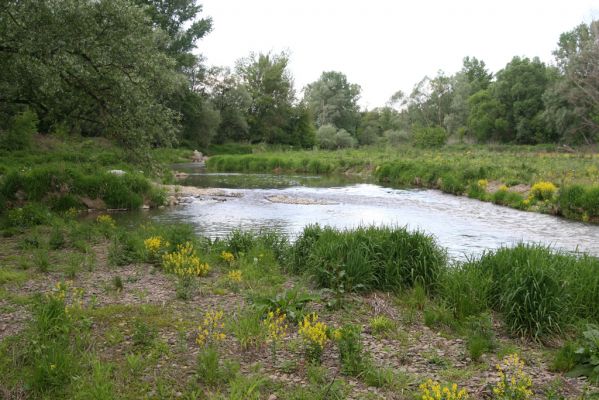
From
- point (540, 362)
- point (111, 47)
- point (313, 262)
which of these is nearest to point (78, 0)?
point (111, 47)

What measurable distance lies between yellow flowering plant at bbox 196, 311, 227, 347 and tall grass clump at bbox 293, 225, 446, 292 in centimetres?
261

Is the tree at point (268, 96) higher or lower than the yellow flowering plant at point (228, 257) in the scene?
higher

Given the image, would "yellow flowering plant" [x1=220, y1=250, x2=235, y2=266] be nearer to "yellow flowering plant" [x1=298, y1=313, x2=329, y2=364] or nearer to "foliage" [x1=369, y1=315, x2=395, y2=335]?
"foliage" [x1=369, y1=315, x2=395, y2=335]

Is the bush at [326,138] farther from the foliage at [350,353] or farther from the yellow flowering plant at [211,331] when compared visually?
the foliage at [350,353]

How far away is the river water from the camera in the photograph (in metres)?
15.1

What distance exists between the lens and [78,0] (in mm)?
12141

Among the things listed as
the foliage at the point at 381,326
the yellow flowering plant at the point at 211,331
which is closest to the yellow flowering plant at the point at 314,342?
the yellow flowering plant at the point at 211,331

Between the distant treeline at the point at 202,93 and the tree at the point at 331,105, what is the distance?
0.94 ft

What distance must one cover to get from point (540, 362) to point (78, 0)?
1261 cm

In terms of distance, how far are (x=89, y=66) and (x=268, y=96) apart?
68.8m

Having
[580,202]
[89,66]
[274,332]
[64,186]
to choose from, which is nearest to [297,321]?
[274,332]

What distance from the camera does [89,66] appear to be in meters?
13.1

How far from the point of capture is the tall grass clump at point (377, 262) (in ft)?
29.2

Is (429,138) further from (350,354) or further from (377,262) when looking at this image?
(350,354)
